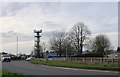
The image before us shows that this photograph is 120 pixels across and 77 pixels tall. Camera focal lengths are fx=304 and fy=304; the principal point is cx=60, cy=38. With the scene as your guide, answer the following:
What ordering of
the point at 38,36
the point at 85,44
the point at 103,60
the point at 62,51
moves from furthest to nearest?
the point at 38,36, the point at 62,51, the point at 85,44, the point at 103,60

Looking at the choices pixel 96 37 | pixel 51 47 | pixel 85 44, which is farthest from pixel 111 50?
pixel 51 47

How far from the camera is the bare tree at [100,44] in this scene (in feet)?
370

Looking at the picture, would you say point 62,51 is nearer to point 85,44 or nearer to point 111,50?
point 85,44

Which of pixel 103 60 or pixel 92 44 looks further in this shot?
pixel 92 44

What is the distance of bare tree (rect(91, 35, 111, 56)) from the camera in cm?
11269

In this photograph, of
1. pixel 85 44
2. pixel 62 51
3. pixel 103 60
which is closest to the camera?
pixel 103 60

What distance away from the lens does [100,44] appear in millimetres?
113375

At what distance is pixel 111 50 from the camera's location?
4643 inches

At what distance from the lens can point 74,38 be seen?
4257 inches

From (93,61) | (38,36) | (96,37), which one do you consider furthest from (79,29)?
(93,61)

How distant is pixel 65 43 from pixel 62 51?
393 cm

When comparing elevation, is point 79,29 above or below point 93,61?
above

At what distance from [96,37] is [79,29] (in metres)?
10.8

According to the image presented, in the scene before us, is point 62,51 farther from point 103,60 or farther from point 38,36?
point 103,60
